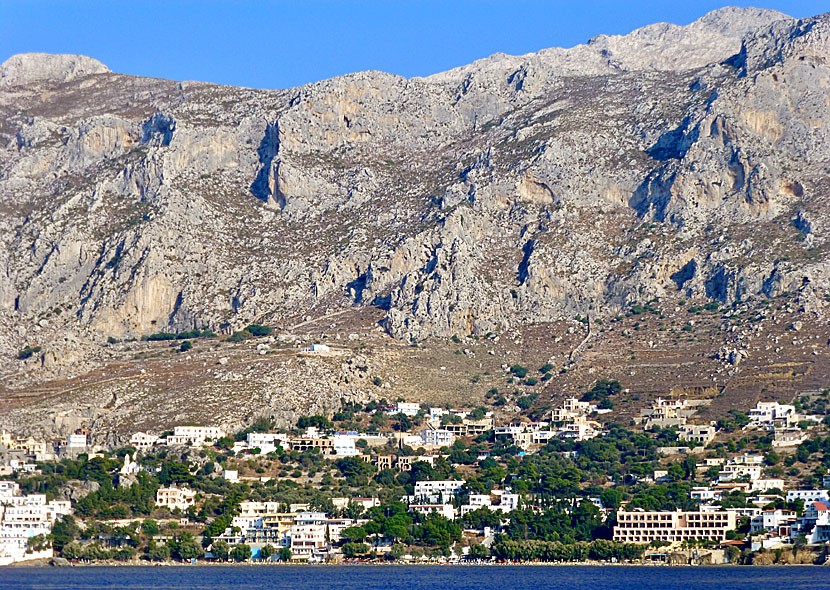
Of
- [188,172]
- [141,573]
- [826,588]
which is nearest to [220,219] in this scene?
[188,172]

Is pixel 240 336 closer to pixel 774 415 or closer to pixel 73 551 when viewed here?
pixel 73 551

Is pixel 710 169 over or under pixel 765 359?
over

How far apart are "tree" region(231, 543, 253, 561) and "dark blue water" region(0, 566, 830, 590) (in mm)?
3599

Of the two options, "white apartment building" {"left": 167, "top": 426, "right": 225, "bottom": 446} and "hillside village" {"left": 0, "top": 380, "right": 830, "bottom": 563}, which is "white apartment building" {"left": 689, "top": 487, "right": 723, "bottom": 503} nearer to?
"hillside village" {"left": 0, "top": 380, "right": 830, "bottom": 563}

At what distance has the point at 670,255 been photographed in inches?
7219

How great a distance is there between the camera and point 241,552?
138250 millimetres

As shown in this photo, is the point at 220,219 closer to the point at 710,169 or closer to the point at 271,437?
the point at 271,437

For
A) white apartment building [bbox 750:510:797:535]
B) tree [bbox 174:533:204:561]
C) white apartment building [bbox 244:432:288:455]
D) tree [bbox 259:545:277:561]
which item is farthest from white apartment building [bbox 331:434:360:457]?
white apartment building [bbox 750:510:797:535]

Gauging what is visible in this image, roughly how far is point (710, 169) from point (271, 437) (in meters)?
58.8

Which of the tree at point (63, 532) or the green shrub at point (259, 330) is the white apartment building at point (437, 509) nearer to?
the tree at point (63, 532)

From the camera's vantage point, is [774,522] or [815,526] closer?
[815,526]

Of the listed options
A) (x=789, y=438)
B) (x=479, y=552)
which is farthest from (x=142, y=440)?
(x=789, y=438)

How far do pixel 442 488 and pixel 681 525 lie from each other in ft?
77.4

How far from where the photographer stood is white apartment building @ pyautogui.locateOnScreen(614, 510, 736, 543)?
13738cm
